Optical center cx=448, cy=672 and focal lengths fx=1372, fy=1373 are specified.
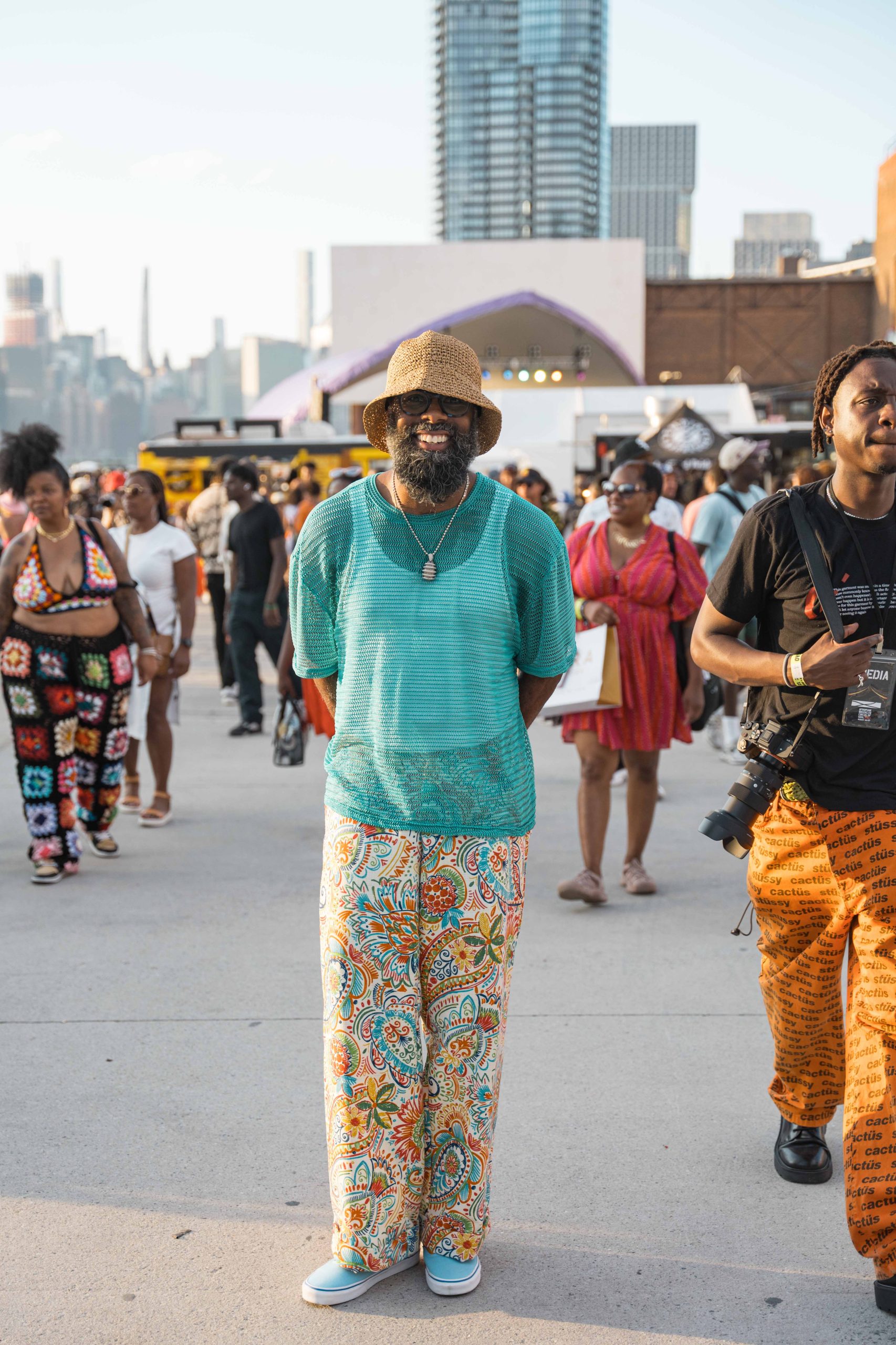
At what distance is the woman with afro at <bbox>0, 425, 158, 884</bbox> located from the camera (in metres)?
6.00

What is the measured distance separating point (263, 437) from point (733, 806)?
23.6m

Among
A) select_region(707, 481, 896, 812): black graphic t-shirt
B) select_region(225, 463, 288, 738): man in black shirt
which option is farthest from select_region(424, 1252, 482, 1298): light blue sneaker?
select_region(225, 463, 288, 738): man in black shirt

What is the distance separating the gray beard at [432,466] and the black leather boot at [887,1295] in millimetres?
1881

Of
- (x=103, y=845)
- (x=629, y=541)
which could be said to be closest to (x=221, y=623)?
(x=103, y=845)

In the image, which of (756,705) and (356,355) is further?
(356,355)

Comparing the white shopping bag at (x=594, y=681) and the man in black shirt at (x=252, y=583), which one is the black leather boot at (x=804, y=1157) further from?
the man in black shirt at (x=252, y=583)

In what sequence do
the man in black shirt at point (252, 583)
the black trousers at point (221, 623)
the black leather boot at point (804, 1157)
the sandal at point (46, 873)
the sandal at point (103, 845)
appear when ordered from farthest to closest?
the black trousers at point (221, 623), the man in black shirt at point (252, 583), the sandal at point (103, 845), the sandal at point (46, 873), the black leather boot at point (804, 1157)

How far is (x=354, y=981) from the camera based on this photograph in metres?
2.89

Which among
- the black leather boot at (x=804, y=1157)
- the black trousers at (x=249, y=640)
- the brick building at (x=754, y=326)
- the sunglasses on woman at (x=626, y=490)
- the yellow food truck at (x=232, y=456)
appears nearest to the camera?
the black leather boot at (x=804, y=1157)

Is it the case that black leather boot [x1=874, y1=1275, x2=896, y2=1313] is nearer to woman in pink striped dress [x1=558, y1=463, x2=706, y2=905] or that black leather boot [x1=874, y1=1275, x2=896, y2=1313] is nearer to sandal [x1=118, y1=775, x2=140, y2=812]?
woman in pink striped dress [x1=558, y1=463, x2=706, y2=905]

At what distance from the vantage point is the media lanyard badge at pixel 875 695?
2.97m

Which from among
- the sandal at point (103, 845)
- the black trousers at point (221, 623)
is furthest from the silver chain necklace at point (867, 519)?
the black trousers at point (221, 623)

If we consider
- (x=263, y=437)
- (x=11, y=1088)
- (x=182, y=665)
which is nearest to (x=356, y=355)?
(x=263, y=437)

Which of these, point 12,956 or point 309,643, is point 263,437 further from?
point 309,643
